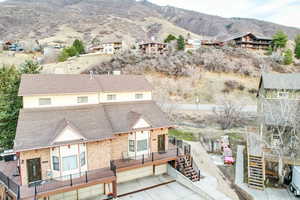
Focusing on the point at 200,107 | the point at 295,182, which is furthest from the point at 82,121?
the point at 200,107

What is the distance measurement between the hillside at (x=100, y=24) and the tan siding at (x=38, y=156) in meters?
95.0

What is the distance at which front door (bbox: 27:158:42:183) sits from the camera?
12.1 meters

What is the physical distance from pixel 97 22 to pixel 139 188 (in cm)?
12951

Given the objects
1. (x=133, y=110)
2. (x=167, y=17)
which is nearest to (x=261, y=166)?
(x=133, y=110)

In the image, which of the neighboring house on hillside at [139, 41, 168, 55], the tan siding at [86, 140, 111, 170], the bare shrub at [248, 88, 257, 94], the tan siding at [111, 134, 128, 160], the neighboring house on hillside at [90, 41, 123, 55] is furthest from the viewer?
the neighboring house on hillside at [90, 41, 123, 55]

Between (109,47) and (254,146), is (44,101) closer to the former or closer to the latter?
Answer: (254,146)

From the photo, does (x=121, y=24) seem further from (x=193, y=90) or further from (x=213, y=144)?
(x=213, y=144)

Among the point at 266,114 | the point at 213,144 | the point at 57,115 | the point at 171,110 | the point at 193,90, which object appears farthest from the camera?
the point at 193,90

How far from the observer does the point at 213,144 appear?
23672 mm

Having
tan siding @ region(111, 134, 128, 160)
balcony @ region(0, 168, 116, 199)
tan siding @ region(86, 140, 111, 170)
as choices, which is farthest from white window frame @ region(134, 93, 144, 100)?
balcony @ region(0, 168, 116, 199)

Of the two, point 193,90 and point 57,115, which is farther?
point 193,90

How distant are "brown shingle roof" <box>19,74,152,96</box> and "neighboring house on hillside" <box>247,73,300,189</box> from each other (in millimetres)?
12026

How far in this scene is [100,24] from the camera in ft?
405

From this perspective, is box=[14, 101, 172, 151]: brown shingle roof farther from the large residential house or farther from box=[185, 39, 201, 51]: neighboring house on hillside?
box=[185, 39, 201, 51]: neighboring house on hillside
